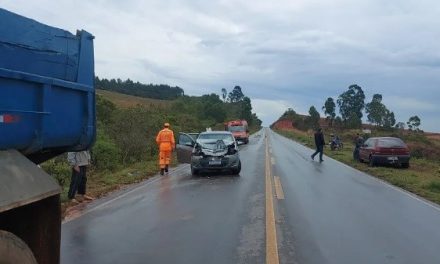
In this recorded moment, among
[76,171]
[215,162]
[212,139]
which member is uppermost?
[212,139]

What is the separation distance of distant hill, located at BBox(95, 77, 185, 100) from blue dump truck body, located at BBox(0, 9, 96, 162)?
123 m

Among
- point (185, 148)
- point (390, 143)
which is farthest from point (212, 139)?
point (390, 143)

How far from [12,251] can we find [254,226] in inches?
240

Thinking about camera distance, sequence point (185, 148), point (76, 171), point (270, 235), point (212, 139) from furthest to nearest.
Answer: point (185, 148) < point (212, 139) < point (76, 171) < point (270, 235)

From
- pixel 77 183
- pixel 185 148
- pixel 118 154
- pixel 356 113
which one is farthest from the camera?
pixel 356 113

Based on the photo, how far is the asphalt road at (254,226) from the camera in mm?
7691

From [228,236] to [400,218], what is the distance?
174 inches

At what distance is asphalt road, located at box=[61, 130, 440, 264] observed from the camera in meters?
7.69

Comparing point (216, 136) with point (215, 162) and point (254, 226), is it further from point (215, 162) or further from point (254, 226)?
point (254, 226)

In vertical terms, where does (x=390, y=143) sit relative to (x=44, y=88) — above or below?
below

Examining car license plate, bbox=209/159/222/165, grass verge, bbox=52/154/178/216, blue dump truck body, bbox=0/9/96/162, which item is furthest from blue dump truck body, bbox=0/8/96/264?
car license plate, bbox=209/159/222/165

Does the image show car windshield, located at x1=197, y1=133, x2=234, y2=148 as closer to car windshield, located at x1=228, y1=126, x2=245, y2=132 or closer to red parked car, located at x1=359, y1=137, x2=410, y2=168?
red parked car, located at x1=359, y1=137, x2=410, y2=168

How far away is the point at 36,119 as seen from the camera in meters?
4.79

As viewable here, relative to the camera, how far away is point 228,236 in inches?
349
